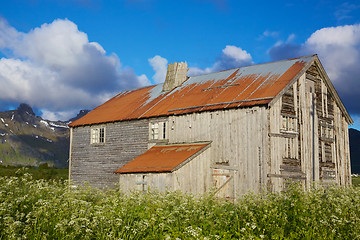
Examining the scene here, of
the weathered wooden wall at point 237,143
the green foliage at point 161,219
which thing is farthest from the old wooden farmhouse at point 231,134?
the green foliage at point 161,219

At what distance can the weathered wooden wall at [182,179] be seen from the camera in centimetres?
2092

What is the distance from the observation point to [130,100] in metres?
33.4

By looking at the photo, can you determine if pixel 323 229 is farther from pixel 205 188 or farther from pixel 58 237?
pixel 205 188

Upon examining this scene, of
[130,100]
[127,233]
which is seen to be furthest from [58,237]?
[130,100]

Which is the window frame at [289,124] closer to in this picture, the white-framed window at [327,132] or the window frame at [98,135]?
the white-framed window at [327,132]

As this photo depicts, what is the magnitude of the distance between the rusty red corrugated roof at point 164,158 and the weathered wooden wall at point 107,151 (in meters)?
2.63

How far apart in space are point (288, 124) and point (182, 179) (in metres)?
7.10

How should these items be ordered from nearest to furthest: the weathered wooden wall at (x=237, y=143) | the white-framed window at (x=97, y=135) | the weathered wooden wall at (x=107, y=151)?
the weathered wooden wall at (x=237, y=143), the weathered wooden wall at (x=107, y=151), the white-framed window at (x=97, y=135)

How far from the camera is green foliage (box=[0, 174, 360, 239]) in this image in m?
8.08

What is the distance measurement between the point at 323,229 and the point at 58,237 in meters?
6.09

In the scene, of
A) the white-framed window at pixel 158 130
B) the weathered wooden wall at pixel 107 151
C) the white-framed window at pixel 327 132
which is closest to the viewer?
the white-framed window at pixel 327 132

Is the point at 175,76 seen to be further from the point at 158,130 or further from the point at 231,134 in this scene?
the point at 231,134

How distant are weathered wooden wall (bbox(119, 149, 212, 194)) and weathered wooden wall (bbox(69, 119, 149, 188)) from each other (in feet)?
15.1

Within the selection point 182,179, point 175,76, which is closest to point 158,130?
point 182,179
